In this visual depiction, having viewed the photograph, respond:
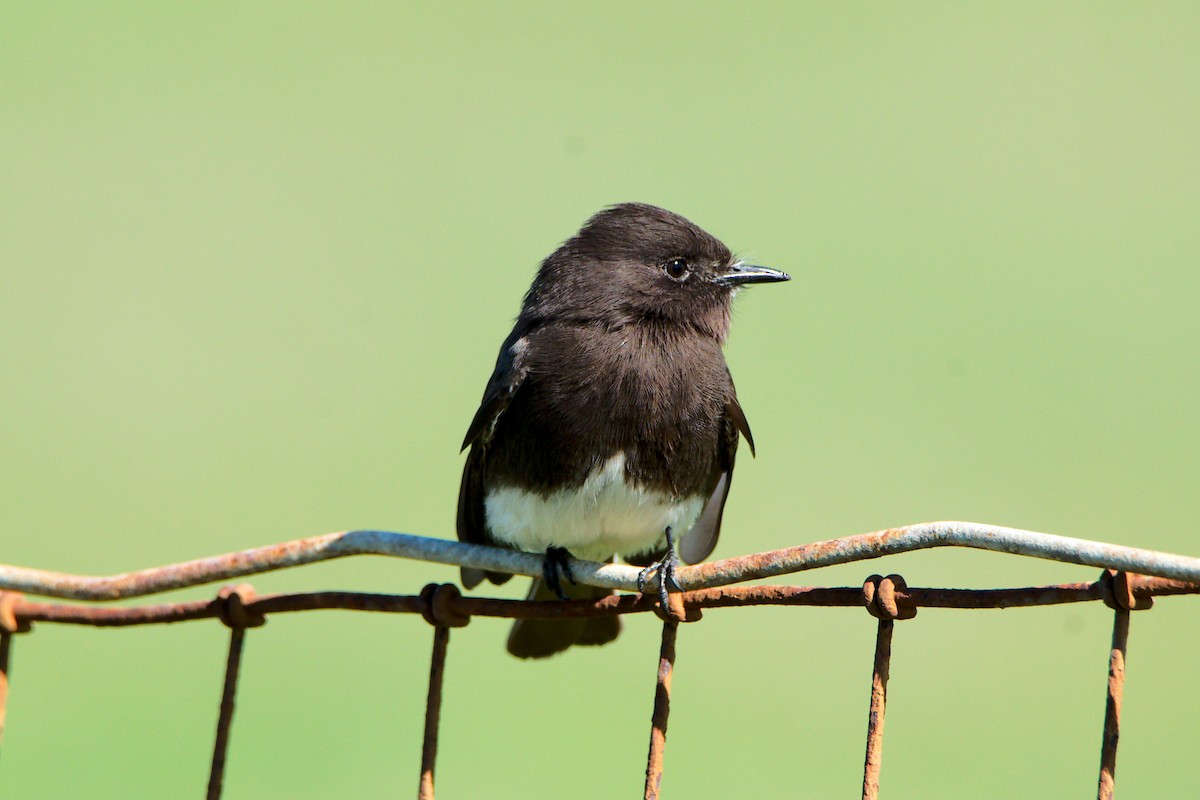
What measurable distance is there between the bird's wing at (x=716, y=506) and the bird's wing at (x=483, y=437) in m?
0.62

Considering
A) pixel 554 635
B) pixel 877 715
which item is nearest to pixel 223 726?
pixel 877 715

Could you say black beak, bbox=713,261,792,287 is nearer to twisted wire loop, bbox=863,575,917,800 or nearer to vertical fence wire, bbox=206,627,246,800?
vertical fence wire, bbox=206,627,246,800

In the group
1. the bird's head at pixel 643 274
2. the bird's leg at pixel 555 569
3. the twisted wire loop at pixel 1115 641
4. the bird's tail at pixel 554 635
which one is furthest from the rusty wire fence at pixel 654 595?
the bird's head at pixel 643 274

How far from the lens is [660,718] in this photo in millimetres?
2033

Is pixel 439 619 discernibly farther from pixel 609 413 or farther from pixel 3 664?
pixel 609 413

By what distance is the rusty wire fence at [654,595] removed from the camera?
1.62 metres

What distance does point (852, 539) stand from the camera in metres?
1.79

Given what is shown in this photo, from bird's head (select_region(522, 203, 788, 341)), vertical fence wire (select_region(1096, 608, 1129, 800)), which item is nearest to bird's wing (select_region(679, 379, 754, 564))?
bird's head (select_region(522, 203, 788, 341))

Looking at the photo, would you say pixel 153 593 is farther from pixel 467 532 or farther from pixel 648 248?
pixel 648 248

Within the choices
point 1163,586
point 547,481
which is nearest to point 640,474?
point 547,481

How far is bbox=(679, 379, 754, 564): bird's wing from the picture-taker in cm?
404

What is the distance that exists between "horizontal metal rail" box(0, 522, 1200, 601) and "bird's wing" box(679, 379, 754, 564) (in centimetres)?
135

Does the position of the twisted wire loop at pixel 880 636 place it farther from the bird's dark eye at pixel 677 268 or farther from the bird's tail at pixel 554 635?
the bird's dark eye at pixel 677 268

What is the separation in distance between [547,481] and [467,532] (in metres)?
0.47
